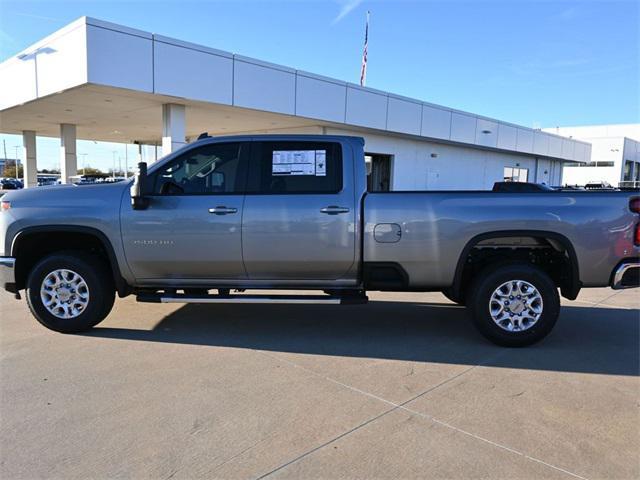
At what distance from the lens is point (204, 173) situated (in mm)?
5312

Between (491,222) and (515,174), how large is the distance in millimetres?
32323

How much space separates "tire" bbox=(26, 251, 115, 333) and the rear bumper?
5252 mm

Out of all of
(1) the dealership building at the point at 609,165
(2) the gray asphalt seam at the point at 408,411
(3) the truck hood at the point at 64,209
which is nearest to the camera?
(2) the gray asphalt seam at the point at 408,411

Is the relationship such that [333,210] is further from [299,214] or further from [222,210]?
[222,210]

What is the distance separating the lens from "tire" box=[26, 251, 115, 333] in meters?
5.23

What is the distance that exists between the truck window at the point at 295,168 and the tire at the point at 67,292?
193 cm

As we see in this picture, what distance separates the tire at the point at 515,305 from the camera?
498cm

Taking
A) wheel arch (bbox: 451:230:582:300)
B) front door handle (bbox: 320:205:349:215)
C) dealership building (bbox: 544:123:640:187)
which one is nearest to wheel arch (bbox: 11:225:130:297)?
front door handle (bbox: 320:205:349:215)

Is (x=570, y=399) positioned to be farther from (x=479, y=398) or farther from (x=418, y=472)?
(x=418, y=472)

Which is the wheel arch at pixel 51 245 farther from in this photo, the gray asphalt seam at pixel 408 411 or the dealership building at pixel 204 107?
the dealership building at pixel 204 107

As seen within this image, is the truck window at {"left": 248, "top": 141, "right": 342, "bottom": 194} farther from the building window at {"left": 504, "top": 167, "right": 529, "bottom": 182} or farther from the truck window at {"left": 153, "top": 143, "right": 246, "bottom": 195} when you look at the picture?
the building window at {"left": 504, "top": 167, "right": 529, "bottom": 182}

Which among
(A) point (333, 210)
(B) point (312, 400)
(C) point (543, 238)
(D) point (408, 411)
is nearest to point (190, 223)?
(A) point (333, 210)

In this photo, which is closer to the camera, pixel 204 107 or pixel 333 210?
pixel 333 210

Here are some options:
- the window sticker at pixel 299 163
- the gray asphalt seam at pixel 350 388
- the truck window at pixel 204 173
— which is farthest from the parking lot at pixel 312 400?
the window sticker at pixel 299 163
